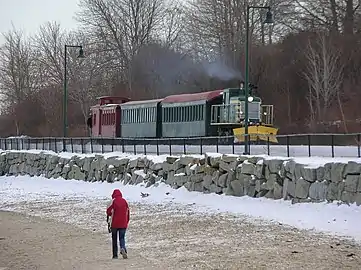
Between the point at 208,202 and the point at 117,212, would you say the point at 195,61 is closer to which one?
the point at 208,202

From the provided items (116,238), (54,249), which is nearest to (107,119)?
(54,249)

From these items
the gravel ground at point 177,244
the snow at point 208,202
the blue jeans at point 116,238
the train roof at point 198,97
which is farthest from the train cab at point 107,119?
the blue jeans at point 116,238

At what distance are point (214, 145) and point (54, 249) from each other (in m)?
13.7

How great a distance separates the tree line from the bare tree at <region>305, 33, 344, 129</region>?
2.9 inches

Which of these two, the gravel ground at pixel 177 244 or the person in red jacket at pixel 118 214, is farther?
the person in red jacket at pixel 118 214

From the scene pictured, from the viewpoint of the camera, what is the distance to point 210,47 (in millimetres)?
61562

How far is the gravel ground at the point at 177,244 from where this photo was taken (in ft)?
43.9

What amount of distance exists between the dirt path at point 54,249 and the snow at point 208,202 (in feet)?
14.8

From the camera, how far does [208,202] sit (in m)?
23.2

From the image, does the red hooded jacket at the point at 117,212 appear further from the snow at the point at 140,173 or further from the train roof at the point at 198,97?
the train roof at the point at 198,97

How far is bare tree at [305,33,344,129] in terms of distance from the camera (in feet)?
147

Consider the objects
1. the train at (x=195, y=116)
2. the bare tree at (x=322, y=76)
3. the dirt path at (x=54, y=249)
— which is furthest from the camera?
the bare tree at (x=322, y=76)

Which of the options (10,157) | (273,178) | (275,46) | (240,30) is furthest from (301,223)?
(240,30)

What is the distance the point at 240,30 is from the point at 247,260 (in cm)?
4671
